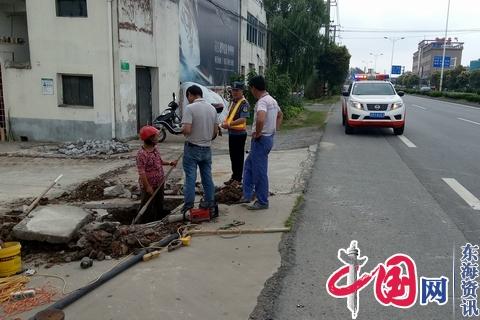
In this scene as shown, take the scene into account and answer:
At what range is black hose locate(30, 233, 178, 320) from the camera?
388 cm

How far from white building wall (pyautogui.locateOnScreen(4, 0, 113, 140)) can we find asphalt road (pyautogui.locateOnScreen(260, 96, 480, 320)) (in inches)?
262

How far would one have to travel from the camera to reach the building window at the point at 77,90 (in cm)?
1359

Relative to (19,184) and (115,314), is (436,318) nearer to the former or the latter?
(115,314)

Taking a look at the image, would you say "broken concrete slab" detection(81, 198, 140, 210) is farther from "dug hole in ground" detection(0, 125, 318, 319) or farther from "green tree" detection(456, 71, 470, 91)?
"green tree" detection(456, 71, 470, 91)

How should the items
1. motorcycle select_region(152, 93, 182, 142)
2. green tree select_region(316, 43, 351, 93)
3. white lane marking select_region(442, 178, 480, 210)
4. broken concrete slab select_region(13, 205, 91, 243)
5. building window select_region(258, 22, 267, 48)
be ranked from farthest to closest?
green tree select_region(316, 43, 351, 93) < building window select_region(258, 22, 267, 48) < motorcycle select_region(152, 93, 182, 142) < white lane marking select_region(442, 178, 480, 210) < broken concrete slab select_region(13, 205, 91, 243)

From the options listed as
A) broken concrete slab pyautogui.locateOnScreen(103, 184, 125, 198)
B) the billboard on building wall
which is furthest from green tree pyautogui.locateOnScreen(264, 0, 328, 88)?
broken concrete slab pyautogui.locateOnScreen(103, 184, 125, 198)

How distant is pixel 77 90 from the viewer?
1370 centimetres

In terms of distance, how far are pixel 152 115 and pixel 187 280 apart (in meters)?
12.3

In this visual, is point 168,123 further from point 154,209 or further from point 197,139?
point 197,139

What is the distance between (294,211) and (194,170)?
4.97 ft

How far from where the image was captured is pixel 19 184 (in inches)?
344

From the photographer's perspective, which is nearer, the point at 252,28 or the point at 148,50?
the point at 148,50

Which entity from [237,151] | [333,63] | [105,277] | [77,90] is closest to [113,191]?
[237,151]

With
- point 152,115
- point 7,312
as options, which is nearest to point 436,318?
point 7,312
